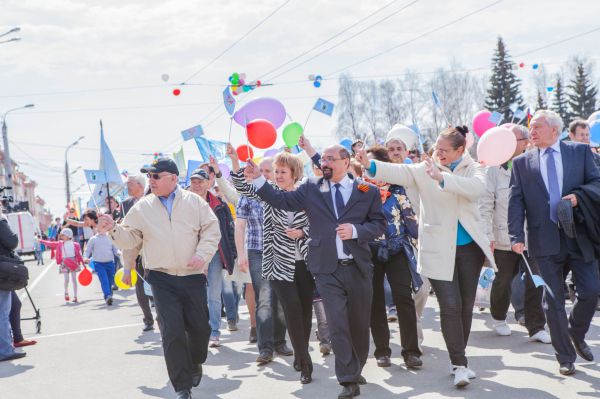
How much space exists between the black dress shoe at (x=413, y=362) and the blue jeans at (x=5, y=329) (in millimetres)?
4733

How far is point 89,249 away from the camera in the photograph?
14188mm

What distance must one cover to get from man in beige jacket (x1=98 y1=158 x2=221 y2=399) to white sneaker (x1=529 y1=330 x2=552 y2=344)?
335 cm

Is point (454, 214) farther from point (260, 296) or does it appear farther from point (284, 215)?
point (260, 296)

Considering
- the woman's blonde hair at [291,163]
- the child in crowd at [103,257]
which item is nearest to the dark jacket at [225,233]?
the woman's blonde hair at [291,163]

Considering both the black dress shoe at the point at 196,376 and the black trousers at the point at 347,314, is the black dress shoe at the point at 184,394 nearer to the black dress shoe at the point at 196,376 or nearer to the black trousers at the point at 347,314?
the black dress shoe at the point at 196,376

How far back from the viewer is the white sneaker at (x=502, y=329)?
7.88m

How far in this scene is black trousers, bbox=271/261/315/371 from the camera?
6.56 meters

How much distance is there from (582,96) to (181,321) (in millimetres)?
58020

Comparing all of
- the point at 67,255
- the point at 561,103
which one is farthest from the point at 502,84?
the point at 67,255

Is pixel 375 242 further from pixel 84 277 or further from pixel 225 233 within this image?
pixel 84 277

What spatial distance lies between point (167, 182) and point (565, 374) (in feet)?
11.7

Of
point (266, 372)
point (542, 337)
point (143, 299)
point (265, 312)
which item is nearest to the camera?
point (266, 372)

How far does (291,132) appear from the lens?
794 centimetres

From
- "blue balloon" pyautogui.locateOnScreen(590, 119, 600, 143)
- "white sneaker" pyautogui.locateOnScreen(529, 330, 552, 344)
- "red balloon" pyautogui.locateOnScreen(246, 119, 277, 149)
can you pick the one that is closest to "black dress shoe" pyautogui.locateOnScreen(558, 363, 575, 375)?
"white sneaker" pyautogui.locateOnScreen(529, 330, 552, 344)
